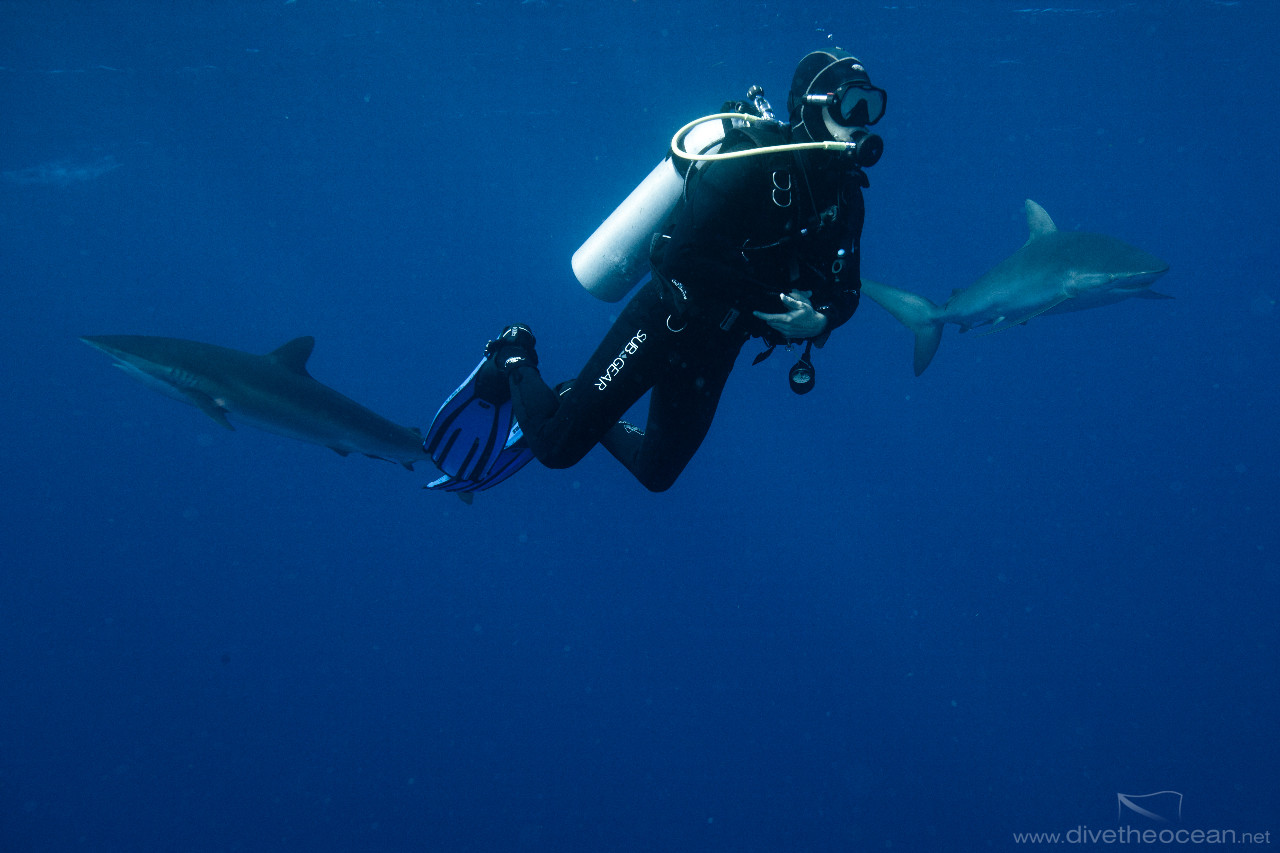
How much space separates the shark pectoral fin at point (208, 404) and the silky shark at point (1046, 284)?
7.38 metres

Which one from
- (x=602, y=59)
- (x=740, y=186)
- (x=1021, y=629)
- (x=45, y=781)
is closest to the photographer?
(x=740, y=186)

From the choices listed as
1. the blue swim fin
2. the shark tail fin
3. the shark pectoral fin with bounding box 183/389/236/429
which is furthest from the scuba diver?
the shark tail fin

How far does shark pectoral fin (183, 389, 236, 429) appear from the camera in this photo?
655 centimetres

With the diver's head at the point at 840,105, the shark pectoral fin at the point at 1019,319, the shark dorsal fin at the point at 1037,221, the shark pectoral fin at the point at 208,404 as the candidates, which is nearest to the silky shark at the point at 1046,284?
the shark pectoral fin at the point at 1019,319

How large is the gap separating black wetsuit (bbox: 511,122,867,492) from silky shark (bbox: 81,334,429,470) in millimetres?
2609

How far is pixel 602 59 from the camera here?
76.3 feet

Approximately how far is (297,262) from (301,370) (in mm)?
56126

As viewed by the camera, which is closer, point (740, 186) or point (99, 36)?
point (740, 186)

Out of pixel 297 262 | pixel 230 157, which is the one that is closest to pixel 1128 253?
pixel 230 157

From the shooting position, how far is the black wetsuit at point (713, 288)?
3207 millimetres

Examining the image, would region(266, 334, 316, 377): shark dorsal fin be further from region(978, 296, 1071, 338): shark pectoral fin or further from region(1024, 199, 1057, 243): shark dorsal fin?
region(1024, 199, 1057, 243): shark dorsal fin

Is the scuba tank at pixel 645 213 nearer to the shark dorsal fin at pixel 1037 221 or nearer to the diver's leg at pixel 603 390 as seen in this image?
the diver's leg at pixel 603 390

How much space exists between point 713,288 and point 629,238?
1.17m

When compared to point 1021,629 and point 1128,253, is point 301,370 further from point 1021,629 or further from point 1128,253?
point 1021,629
